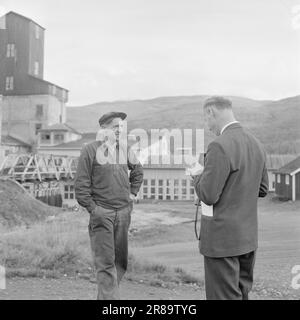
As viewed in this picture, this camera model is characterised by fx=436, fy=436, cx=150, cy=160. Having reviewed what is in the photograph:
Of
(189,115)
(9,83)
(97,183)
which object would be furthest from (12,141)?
(189,115)

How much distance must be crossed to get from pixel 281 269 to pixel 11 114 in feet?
95.1

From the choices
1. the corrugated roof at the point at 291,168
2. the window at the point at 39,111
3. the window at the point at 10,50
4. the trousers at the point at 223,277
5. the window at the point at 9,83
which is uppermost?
the window at the point at 10,50

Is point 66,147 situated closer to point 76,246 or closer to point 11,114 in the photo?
point 11,114

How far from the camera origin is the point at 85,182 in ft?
10.2

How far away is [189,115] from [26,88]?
47.1m

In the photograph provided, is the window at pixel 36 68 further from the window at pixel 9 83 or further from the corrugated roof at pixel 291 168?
the corrugated roof at pixel 291 168

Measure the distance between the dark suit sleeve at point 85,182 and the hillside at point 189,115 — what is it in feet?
152

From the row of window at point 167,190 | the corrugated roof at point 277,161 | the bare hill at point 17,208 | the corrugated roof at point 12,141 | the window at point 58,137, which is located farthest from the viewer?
the corrugated roof at point 12,141

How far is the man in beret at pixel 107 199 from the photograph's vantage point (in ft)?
10.2

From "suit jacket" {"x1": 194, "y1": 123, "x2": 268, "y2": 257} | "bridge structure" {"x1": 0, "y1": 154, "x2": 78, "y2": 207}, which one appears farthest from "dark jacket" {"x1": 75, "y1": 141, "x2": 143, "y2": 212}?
"bridge structure" {"x1": 0, "y1": 154, "x2": 78, "y2": 207}

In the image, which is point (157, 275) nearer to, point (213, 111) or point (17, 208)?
point (213, 111)

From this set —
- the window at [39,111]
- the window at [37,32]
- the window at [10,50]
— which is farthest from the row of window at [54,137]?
the window at [37,32]

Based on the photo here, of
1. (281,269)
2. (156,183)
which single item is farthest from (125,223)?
(156,183)

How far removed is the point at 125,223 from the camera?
3.22 metres
